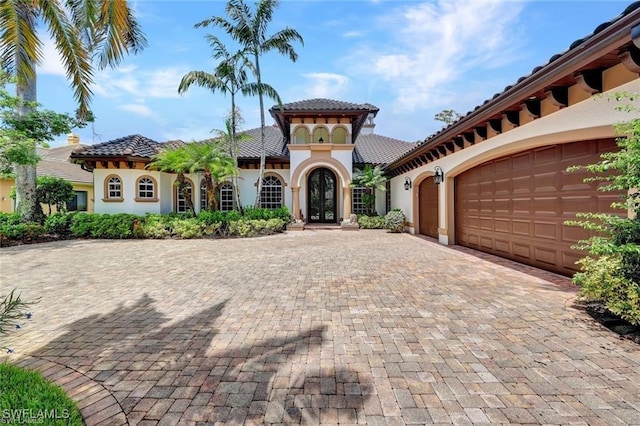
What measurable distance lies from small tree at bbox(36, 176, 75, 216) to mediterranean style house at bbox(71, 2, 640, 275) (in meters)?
1.42

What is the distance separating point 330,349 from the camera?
11.4 ft

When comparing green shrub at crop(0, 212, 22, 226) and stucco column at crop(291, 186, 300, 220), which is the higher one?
stucco column at crop(291, 186, 300, 220)

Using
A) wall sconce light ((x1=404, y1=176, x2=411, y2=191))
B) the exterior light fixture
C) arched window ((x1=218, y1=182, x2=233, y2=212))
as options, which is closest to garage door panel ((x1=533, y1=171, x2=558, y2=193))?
the exterior light fixture

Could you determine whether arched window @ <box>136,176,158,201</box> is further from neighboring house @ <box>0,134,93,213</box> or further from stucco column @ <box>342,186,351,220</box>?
stucco column @ <box>342,186,351,220</box>

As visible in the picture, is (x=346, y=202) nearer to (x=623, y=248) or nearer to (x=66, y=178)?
(x=623, y=248)

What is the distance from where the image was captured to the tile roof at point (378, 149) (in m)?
20.8

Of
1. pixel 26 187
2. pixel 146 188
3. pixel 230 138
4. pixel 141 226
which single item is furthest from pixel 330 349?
pixel 26 187

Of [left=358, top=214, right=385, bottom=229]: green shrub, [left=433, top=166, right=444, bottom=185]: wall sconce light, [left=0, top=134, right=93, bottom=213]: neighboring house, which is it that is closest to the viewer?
[left=433, top=166, right=444, bottom=185]: wall sconce light

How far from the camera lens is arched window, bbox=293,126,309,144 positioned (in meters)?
18.5

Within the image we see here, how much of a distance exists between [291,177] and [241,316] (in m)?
14.1

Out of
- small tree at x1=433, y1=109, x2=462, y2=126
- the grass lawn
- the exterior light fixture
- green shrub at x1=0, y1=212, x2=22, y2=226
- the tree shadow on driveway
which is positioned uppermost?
small tree at x1=433, y1=109, x2=462, y2=126

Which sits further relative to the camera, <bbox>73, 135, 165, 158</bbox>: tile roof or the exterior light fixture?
<bbox>73, 135, 165, 158</bbox>: tile roof

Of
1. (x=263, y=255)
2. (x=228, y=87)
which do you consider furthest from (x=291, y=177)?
(x=263, y=255)

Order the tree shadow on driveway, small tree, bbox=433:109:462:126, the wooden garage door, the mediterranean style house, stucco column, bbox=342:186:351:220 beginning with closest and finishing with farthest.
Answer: the tree shadow on driveway < the mediterranean style house < the wooden garage door < stucco column, bbox=342:186:351:220 < small tree, bbox=433:109:462:126
